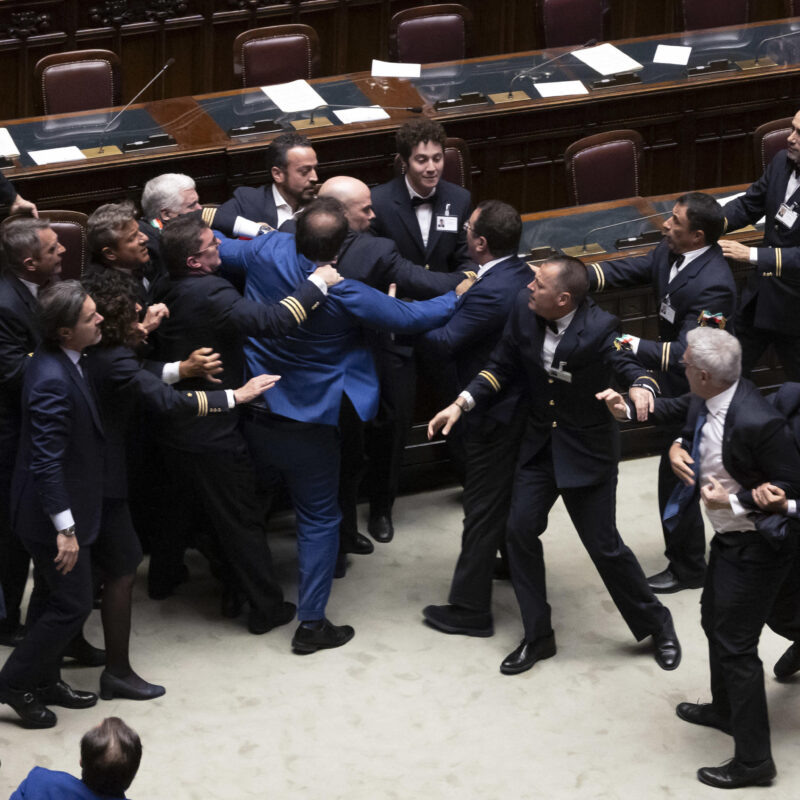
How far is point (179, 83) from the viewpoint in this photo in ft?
27.6

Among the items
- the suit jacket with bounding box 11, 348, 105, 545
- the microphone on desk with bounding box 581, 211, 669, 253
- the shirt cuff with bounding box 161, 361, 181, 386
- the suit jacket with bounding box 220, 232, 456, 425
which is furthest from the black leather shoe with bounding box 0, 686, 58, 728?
the microphone on desk with bounding box 581, 211, 669, 253

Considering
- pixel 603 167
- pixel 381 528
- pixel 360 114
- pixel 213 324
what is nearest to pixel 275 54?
pixel 360 114

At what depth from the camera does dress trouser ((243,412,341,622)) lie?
17.2ft

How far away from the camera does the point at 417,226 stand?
5887 mm

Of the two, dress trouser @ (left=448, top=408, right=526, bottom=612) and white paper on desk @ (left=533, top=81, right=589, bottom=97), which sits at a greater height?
white paper on desk @ (left=533, top=81, right=589, bottom=97)

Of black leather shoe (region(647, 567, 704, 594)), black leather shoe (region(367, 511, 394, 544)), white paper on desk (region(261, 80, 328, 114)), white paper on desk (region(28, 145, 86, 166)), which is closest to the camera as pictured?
black leather shoe (region(647, 567, 704, 594))

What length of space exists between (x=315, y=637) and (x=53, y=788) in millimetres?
1866

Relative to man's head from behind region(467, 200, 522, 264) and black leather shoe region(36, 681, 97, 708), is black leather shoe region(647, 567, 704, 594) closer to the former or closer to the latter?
man's head from behind region(467, 200, 522, 264)

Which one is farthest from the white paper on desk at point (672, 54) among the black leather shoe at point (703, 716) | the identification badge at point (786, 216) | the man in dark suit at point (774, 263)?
the black leather shoe at point (703, 716)

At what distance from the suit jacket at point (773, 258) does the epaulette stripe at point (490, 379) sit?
4.14 ft

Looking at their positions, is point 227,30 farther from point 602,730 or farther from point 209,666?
point 602,730

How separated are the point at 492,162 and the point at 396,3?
1662 mm

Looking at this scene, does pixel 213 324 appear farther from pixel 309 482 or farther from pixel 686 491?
pixel 686 491

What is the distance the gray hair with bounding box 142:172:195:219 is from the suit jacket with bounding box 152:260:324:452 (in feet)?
1.84
